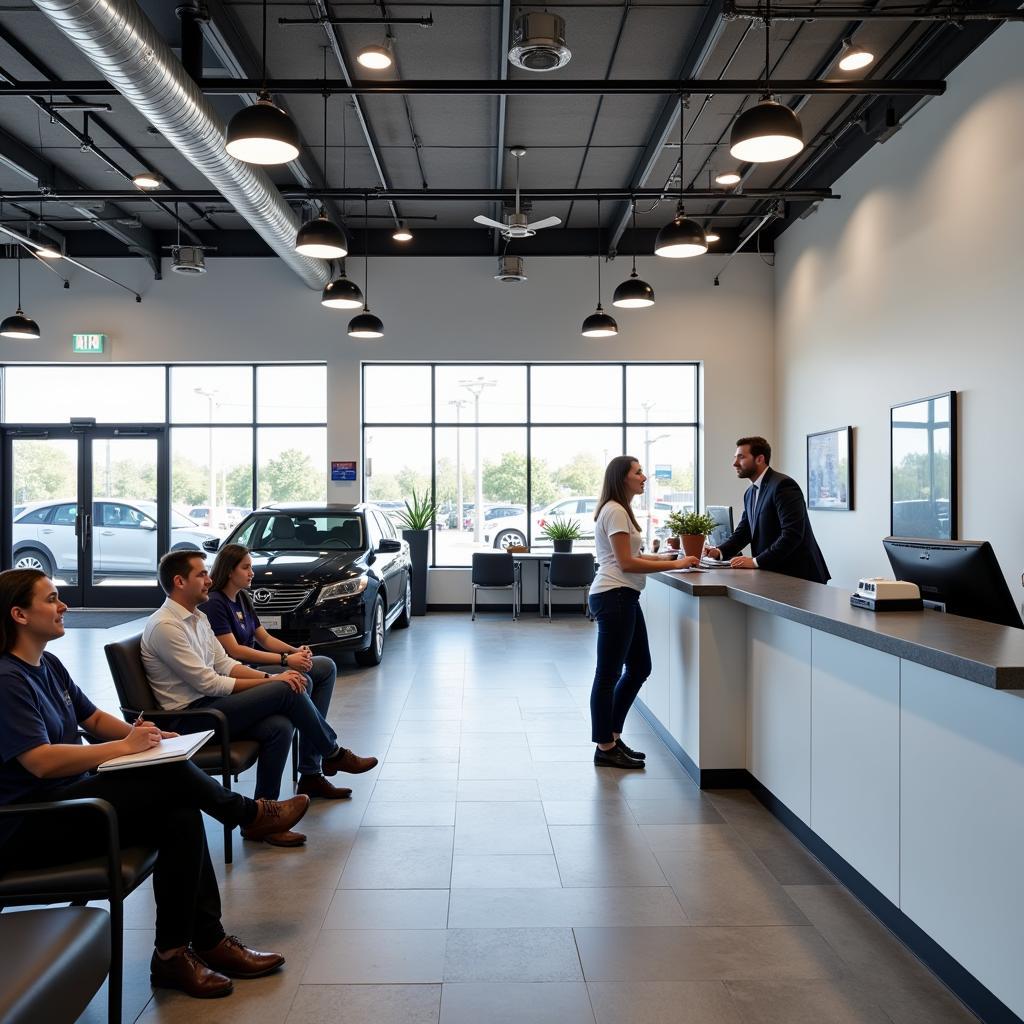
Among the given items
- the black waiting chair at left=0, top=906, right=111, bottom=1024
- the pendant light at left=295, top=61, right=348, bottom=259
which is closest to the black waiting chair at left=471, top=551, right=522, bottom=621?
the pendant light at left=295, top=61, right=348, bottom=259

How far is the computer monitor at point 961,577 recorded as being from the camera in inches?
108

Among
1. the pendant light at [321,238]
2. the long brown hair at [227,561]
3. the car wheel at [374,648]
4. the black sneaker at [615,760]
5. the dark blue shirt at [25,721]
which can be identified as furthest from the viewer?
the car wheel at [374,648]

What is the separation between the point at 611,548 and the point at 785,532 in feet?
3.35

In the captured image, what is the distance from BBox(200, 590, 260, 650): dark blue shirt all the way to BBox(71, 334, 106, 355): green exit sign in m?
7.93

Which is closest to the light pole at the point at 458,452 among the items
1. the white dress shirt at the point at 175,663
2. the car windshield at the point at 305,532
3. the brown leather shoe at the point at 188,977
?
the car windshield at the point at 305,532

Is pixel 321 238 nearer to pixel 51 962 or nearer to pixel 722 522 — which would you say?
pixel 722 522

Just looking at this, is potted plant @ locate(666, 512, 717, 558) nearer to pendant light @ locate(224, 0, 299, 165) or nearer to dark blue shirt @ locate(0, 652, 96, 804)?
pendant light @ locate(224, 0, 299, 165)

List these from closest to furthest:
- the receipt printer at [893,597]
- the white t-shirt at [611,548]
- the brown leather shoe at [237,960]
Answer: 1. the brown leather shoe at [237,960]
2. the receipt printer at [893,597]
3. the white t-shirt at [611,548]

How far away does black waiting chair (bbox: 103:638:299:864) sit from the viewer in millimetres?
3199

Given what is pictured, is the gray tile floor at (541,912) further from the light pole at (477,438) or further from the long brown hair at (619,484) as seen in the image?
the light pole at (477,438)

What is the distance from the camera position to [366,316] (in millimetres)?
8727

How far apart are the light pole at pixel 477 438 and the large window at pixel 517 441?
0.01m

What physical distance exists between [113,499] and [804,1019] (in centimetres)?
1110

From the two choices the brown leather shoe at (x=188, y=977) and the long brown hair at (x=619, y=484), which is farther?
the long brown hair at (x=619, y=484)
